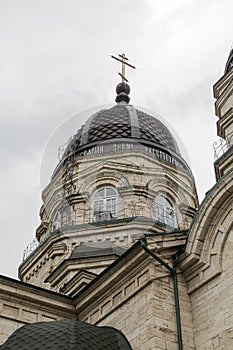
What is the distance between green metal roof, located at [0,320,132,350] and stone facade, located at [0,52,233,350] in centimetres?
56

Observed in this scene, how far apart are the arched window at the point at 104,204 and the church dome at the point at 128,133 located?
5.44 ft

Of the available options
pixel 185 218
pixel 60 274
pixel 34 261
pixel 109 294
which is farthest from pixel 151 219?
pixel 109 294

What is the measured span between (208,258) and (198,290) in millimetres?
709

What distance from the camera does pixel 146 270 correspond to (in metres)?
12.5

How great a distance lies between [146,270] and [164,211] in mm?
9397

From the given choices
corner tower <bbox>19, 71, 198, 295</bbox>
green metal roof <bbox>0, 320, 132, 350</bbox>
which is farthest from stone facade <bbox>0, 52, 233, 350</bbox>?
green metal roof <bbox>0, 320, 132, 350</bbox>

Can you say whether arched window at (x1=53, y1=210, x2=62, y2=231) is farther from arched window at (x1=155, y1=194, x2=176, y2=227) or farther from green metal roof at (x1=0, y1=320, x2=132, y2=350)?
green metal roof at (x1=0, y1=320, x2=132, y2=350)

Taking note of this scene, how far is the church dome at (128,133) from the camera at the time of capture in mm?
21312

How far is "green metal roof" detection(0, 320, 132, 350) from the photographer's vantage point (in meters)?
11.0

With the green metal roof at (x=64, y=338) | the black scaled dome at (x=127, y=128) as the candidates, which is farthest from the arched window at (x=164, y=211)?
the green metal roof at (x=64, y=338)

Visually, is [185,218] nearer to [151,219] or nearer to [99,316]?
[151,219]

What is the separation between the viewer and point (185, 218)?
866 inches

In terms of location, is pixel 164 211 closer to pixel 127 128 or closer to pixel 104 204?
pixel 104 204

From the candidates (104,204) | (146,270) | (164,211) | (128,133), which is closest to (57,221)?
(104,204)
